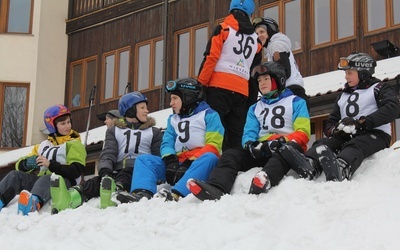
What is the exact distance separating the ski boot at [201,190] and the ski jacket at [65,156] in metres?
2.40

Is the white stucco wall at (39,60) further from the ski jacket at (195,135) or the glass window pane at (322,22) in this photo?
the ski jacket at (195,135)

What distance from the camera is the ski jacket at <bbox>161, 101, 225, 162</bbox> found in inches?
320

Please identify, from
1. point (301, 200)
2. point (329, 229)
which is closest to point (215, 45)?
point (301, 200)

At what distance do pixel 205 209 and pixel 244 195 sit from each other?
44 cm

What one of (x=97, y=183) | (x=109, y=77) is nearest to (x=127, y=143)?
(x=97, y=183)

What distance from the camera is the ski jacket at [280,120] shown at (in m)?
7.70

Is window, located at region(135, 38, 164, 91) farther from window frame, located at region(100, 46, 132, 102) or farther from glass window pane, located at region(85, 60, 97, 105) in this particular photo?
glass window pane, located at region(85, 60, 97, 105)

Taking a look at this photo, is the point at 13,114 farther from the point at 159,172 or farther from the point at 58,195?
the point at 159,172

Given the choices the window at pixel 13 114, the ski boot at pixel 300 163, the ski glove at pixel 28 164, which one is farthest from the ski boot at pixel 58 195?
the window at pixel 13 114

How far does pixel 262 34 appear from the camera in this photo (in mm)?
9234

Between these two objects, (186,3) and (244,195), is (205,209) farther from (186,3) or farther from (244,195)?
(186,3)

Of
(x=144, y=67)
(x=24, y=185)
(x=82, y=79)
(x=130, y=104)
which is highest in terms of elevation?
(x=144, y=67)

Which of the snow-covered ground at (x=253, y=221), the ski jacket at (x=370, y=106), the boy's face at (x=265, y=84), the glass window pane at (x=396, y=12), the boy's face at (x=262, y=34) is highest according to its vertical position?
the glass window pane at (x=396, y=12)

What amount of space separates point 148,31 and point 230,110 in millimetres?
11746
